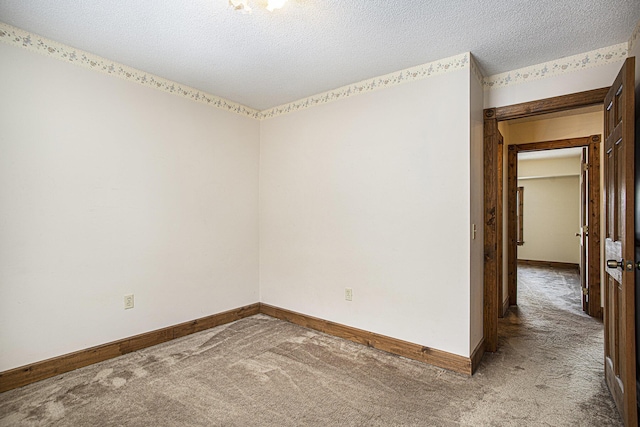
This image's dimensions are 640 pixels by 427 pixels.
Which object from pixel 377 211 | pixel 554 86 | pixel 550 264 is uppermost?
pixel 554 86

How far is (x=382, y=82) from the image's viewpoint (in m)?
2.93

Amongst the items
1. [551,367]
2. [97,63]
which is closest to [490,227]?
[551,367]

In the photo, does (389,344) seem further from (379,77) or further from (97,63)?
(97,63)

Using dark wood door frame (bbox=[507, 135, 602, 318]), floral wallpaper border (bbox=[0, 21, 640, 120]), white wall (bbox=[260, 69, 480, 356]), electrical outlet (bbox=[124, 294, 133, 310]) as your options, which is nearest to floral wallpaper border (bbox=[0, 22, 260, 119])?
floral wallpaper border (bbox=[0, 21, 640, 120])

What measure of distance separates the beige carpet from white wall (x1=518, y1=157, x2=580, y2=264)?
212 inches

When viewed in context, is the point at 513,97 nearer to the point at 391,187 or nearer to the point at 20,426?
the point at 391,187

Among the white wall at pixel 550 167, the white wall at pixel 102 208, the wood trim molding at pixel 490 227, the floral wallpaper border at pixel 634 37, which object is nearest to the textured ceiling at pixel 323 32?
the floral wallpaper border at pixel 634 37

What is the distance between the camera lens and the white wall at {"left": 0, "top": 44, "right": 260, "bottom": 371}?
7.38 ft

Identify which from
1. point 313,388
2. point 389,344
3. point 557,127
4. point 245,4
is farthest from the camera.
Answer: point 557,127

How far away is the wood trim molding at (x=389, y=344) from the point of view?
2.49m

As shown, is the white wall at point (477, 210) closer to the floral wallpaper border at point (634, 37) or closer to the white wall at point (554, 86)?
the white wall at point (554, 86)

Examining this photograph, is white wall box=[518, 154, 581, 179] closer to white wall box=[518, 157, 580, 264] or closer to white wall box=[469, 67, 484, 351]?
white wall box=[518, 157, 580, 264]

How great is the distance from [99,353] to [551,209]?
901cm

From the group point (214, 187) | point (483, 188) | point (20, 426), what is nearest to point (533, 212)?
point (483, 188)
